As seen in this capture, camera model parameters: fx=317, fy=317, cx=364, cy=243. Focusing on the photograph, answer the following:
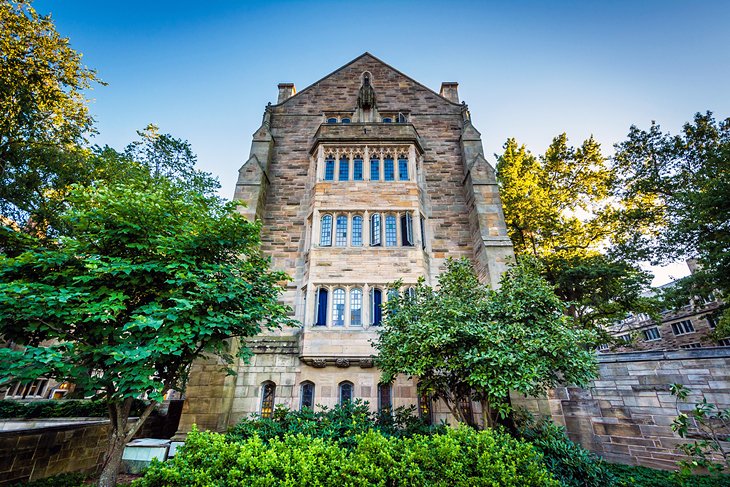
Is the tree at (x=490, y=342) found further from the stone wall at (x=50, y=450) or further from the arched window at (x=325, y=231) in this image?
the stone wall at (x=50, y=450)

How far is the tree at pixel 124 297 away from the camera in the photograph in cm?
609

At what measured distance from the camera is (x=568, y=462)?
7.17 m

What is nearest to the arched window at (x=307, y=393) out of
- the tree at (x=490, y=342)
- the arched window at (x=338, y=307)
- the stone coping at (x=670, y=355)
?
the arched window at (x=338, y=307)

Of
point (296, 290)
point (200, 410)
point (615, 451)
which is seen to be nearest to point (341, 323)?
point (296, 290)

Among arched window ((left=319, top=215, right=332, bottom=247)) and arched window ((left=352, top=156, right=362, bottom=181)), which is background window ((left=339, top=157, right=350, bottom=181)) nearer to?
arched window ((left=352, top=156, right=362, bottom=181))

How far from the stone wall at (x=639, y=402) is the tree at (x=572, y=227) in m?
6.47

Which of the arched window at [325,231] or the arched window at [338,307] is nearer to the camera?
the arched window at [338,307]

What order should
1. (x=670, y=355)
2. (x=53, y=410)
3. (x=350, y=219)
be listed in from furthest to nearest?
(x=53, y=410) < (x=350, y=219) < (x=670, y=355)

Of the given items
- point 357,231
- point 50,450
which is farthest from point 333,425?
point 357,231

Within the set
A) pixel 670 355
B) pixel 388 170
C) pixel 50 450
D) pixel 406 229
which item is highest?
pixel 388 170

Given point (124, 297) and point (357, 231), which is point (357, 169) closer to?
point (357, 231)

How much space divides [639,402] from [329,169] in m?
15.3

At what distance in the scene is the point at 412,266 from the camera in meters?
13.0

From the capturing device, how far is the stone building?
37.7 ft
